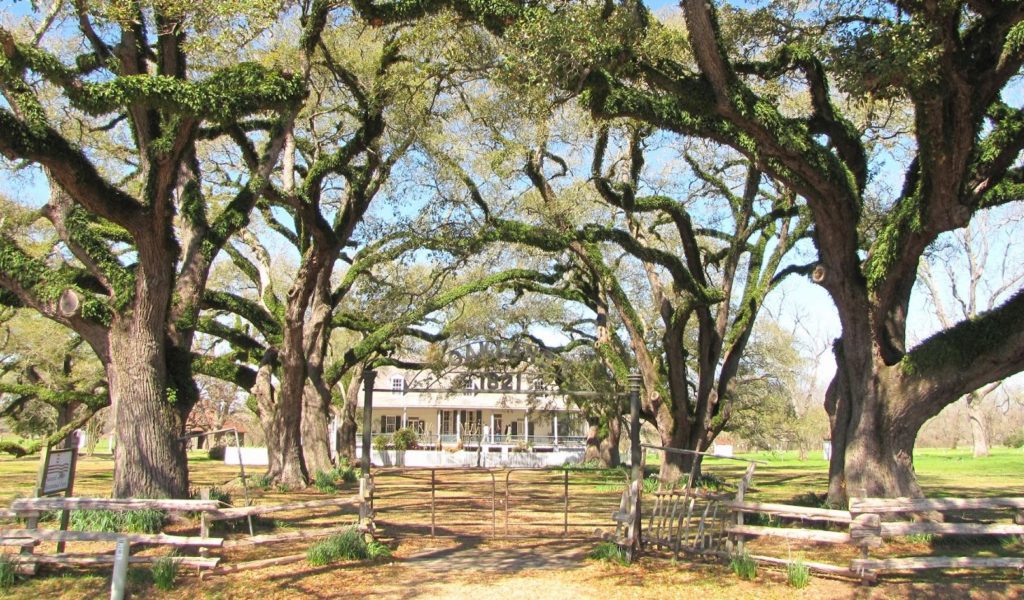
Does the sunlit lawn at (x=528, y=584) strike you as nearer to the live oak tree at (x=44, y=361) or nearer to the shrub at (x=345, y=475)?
the shrub at (x=345, y=475)

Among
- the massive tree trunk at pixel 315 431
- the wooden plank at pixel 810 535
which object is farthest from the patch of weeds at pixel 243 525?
the massive tree trunk at pixel 315 431

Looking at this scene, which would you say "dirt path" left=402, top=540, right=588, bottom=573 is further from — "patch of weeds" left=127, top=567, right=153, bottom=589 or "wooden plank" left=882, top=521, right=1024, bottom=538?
"wooden plank" left=882, top=521, right=1024, bottom=538

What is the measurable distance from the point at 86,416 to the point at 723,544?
1783 centimetres

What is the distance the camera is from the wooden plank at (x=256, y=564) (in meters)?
7.79

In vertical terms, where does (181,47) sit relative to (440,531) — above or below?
above

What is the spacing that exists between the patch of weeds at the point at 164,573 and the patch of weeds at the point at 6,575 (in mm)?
1274

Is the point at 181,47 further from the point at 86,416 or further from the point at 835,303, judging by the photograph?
the point at 86,416

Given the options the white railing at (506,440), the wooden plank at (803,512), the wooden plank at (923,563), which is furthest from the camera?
the white railing at (506,440)

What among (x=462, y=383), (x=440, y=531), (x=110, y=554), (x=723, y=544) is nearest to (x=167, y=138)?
(x=110, y=554)

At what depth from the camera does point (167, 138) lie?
31.6ft

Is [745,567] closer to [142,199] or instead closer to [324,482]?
[142,199]

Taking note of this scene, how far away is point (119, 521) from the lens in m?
8.88

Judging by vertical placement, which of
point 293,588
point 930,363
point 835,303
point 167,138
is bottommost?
point 293,588

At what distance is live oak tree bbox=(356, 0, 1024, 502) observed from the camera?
790 centimetres
